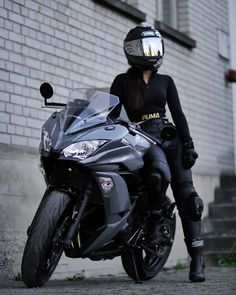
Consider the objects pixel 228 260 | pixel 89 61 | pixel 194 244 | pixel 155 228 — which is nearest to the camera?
pixel 155 228

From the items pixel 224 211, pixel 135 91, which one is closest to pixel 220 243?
pixel 224 211

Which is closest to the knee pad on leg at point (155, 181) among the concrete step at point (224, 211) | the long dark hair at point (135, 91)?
the long dark hair at point (135, 91)

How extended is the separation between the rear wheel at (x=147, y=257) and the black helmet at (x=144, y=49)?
1.09 meters

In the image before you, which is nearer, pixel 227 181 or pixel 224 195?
pixel 224 195

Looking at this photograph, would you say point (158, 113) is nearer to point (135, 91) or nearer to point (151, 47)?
point (135, 91)

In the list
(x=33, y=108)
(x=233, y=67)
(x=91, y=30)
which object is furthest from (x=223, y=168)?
(x=33, y=108)

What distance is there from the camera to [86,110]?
19.0 ft

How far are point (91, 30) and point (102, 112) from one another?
3.18m

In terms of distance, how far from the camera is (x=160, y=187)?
5.96 meters

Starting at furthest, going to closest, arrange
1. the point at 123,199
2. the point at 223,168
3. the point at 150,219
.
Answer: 1. the point at 223,168
2. the point at 150,219
3. the point at 123,199

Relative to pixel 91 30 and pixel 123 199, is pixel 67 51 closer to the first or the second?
pixel 91 30

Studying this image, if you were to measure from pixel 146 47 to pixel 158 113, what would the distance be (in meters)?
0.46

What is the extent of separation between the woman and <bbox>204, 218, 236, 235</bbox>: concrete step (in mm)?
4348

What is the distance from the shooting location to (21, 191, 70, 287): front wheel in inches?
208
